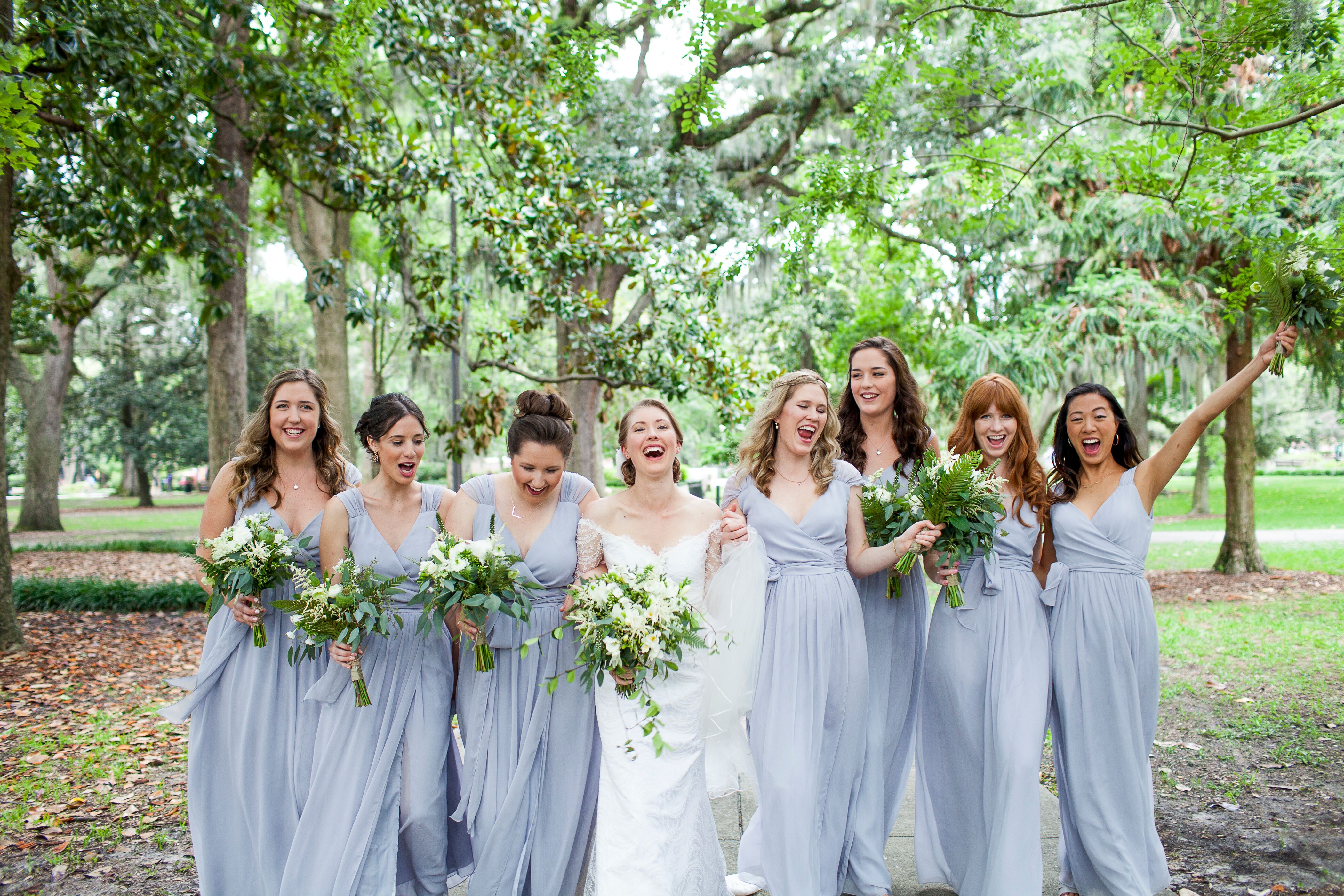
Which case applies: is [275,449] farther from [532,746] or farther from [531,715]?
[532,746]

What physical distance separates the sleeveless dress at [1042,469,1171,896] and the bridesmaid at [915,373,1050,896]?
13cm

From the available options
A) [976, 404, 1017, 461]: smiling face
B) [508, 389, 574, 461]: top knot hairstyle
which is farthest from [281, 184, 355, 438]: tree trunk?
[976, 404, 1017, 461]: smiling face

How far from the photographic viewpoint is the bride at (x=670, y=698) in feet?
12.7

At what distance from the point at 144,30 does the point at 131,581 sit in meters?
8.57

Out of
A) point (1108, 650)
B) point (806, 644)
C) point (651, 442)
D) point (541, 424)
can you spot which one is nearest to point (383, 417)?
point (541, 424)

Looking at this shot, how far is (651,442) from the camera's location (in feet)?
13.5

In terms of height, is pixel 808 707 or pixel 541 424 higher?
pixel 541 424

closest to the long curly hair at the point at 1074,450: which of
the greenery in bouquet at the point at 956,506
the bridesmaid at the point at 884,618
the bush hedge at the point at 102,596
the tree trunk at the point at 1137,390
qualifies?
the greenery in bouquet at the point at 956,506

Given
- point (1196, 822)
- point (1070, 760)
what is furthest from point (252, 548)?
point (1196, 822)

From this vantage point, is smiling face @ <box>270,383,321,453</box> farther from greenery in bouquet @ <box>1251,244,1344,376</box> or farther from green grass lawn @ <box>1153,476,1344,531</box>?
green grass lawn @ <box>1153,476,1344,531</box>

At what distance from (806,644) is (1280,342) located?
255cm

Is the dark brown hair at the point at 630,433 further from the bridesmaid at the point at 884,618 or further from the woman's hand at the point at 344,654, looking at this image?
the woman's hand at the point at 344,654

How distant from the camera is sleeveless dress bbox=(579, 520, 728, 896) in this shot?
3838mm

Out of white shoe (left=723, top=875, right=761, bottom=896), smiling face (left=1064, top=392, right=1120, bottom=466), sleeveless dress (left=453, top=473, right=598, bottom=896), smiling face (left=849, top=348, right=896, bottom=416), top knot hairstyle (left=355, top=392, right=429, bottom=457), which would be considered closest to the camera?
sleeveless dress (left=453, top=473, right=598, bottom=896)
